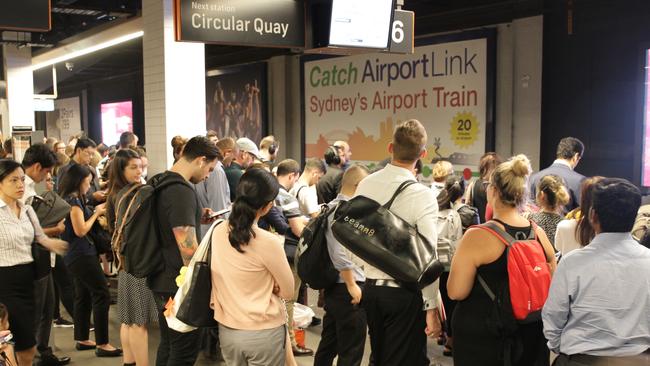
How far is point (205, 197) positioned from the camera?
5.28 metres

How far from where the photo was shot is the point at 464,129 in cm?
914

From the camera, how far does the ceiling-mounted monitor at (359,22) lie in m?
5.80

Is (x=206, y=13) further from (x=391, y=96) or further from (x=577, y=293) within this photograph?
(x=391, y=96)

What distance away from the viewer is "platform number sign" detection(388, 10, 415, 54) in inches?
253

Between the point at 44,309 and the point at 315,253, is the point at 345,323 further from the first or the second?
the point at 44,309

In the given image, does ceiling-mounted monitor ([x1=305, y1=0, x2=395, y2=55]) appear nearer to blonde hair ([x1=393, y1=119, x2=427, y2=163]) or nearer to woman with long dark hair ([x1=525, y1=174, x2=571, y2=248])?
woman with long dark hair ([x1=525, y1=174, x2=571, y2=248])

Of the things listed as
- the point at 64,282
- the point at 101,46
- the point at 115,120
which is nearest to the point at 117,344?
the point at 64,282

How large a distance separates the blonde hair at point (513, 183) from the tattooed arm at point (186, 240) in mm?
1483

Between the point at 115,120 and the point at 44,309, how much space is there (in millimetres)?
15671

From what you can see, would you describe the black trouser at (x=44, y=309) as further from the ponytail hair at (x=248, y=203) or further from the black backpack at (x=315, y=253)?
the ponytail hair at (x=248, y=203)

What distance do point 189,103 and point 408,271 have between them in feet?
13.4

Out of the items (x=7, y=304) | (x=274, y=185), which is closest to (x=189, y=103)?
(x=7, y=304)

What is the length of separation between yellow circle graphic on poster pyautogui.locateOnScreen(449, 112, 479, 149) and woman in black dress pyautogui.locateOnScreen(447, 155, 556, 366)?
20.8ft

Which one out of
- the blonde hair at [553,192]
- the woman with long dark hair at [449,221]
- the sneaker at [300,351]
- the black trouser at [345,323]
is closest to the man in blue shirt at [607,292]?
the black trouser at [345,323]
